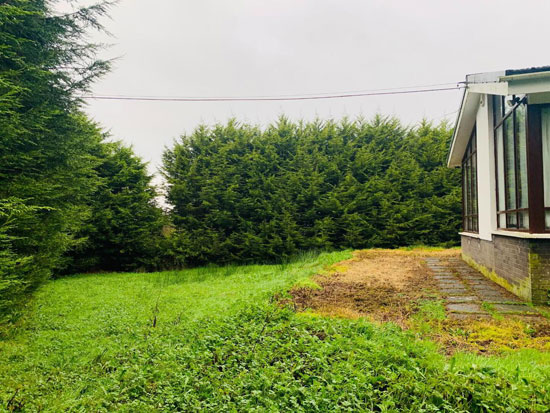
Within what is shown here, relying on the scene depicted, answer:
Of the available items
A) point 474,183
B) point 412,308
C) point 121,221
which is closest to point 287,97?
point 474,183

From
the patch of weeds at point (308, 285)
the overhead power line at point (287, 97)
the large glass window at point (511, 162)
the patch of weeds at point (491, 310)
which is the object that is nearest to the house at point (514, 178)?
the large glass window at point (511, 162)

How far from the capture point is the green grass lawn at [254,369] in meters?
2.13

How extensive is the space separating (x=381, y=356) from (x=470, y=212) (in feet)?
25.6

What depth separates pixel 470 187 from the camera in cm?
Result: 887

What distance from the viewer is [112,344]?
3.82 meters

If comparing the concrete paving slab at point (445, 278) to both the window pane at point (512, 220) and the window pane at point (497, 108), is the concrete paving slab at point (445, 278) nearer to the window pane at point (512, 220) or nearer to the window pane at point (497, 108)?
the window pane at point (512, 220)

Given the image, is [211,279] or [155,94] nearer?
[211,279]

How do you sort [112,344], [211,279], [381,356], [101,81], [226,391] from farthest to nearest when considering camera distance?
[211,279], [101,81], [112,344], [381,356], [226,391]

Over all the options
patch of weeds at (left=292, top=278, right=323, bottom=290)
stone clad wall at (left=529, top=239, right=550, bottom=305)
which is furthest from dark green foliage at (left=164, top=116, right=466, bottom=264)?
stone clad wall at (left=529, top=239, right=550, bottom=305)

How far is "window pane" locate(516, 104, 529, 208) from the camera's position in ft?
15.8

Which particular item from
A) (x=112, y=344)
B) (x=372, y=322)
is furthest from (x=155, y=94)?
(x=372, y=322)

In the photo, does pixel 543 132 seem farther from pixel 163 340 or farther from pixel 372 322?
pixel 163 340

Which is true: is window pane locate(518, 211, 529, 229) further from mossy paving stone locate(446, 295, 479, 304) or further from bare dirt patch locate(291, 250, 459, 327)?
bare dirt patch locate(291, 250, 459, 327)

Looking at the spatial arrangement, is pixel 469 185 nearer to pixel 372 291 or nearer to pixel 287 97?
pixel 372 291
